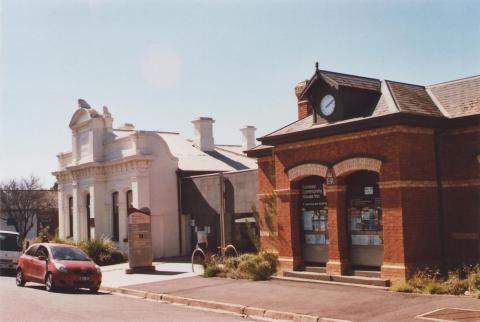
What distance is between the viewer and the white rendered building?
28.0 m

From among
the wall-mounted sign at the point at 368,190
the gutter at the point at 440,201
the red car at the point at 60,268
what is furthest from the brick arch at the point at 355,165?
the red car at the point at 60,268

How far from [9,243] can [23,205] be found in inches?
1228

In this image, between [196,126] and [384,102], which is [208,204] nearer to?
[196,126]

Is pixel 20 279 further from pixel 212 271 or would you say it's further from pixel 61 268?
pixel 212 271

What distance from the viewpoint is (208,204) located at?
1054 inches

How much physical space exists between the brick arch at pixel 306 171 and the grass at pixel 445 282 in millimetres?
4067

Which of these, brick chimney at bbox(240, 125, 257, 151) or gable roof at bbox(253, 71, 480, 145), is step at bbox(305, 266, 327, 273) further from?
brick chimney at bbox(240, 125, 257, 151)

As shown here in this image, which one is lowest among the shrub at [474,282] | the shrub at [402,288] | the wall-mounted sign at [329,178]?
the shrub at [402,288]

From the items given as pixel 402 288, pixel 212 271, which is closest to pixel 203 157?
pixel 212 271

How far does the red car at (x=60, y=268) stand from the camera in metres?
16.8

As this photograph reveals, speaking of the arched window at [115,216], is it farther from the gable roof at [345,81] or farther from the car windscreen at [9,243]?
the gable roof at [345,81]

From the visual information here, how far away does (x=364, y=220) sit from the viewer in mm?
16219

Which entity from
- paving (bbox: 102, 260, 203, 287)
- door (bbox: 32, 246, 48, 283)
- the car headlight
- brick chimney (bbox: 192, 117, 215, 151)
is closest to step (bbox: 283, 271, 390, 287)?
paving (bbox: 102, 260, 203, 287)

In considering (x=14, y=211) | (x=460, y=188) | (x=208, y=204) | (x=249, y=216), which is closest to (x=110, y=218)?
(x=208, y=204)
